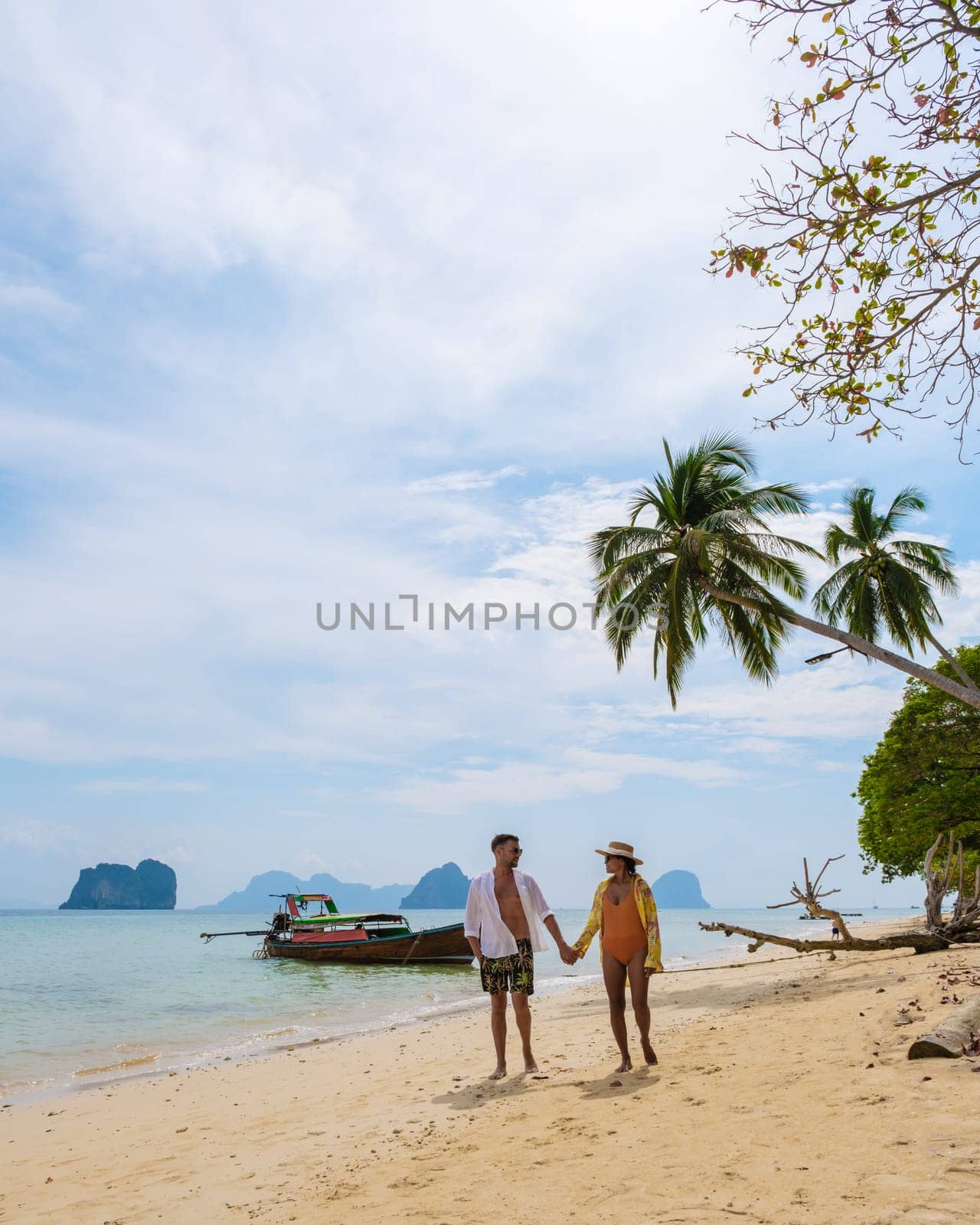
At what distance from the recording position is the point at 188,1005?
21.0 meters

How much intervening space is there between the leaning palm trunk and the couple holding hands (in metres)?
8.70

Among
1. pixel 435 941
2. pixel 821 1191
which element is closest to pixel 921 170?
pixel 821 1191

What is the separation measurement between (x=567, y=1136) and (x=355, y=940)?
92.2ft

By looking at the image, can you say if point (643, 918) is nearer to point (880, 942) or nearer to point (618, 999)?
point (618, 999)

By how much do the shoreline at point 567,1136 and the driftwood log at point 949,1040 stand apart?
12 centimetres

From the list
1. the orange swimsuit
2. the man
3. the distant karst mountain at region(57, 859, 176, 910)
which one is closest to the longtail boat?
the man

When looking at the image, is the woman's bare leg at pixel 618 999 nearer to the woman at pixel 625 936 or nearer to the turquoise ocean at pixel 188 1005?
the woman at pixel 625 936

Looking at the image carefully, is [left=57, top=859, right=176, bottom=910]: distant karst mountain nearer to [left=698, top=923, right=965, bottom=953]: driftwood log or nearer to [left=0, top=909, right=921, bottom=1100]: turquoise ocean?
[left=0, top=909, right=921, bottom=1100]: turquoise ocean

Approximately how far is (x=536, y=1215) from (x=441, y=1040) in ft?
26.9

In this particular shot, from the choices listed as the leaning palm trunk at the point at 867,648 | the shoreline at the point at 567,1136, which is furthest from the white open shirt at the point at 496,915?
the leaning palm trunk at the point at 867,648

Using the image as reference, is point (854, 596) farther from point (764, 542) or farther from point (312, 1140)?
point (312, 1140)

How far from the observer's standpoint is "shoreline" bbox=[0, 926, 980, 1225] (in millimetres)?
3877

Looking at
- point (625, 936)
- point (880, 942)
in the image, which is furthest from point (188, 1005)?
point (625, 936)

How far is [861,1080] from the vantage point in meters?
5.28
